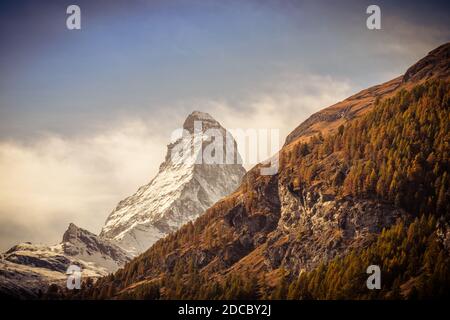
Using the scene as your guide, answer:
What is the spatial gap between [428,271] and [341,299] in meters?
24.4
